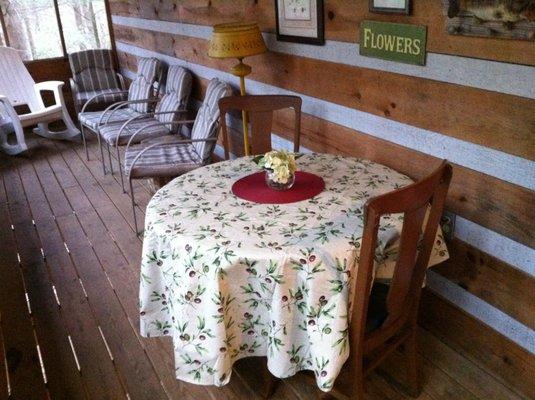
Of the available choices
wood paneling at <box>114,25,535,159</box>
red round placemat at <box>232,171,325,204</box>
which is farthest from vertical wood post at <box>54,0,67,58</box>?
red round placemat at <box>232,171,325,204</box>

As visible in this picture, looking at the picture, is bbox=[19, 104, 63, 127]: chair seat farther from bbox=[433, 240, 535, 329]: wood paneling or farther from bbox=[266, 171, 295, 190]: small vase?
bbox=[433, 240, 535, 329]: wood paneling

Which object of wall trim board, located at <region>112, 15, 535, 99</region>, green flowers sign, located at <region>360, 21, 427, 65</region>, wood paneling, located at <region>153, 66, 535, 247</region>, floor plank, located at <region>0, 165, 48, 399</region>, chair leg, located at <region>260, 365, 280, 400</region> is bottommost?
floor plank, located at <region>0, 165, 48, 399</region>

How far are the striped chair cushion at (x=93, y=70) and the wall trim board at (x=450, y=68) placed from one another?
3.27 meters

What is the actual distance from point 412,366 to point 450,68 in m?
1.08

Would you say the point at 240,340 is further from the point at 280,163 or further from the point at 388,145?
the point at 388,145

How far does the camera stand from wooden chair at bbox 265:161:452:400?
1229 millimetres

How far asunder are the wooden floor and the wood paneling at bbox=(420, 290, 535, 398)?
0.15 ft

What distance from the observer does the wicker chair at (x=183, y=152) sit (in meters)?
3.03

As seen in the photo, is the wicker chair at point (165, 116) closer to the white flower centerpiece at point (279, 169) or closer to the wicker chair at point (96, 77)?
the wicker chair at point (96, 77)

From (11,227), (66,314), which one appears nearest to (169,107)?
(11,227)

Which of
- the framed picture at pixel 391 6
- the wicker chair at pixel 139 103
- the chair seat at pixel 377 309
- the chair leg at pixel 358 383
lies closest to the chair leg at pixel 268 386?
the chair leg at pixel 358 383

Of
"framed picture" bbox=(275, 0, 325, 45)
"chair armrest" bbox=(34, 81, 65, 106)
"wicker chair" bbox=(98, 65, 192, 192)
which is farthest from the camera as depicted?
"chair armrest" bbox=(34, 81, 65, 106)

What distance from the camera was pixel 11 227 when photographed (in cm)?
335

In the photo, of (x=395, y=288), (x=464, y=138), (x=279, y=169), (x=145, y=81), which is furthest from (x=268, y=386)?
(x=145, y=81)
